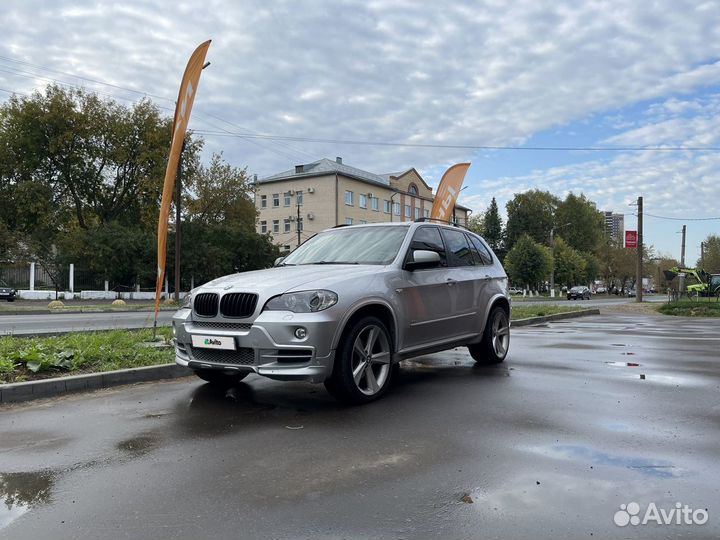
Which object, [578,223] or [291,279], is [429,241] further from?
[578,223]

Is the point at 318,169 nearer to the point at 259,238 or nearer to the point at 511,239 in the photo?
the point at 259,238

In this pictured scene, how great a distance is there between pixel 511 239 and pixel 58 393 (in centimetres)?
9063

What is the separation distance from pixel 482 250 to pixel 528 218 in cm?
8816

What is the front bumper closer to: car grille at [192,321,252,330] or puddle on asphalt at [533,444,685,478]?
car grille at [192,321,252,330]

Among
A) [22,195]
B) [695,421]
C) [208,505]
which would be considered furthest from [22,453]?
[22,195]

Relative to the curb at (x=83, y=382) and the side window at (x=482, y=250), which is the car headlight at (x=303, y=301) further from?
the side window at (x=482, y=250)

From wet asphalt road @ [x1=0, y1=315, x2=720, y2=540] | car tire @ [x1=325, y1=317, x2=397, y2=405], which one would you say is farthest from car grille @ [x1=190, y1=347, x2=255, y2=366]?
car tire @ [x1=325, y1=317, x2=397, y2=405]

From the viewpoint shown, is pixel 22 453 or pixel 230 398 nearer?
pixel 22 453

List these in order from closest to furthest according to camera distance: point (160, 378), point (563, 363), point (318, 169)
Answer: point (160, 378) < point (563, 363) < point (318, 169)

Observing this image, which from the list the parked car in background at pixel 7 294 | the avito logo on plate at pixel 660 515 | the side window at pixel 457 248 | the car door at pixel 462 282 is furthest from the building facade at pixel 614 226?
the avito logo on plate at pixel 660 515

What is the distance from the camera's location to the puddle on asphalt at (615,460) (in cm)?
350

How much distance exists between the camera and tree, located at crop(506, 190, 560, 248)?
301 ft

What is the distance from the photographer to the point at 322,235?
7203mm

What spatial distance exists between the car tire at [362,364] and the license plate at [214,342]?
92 centimetres
